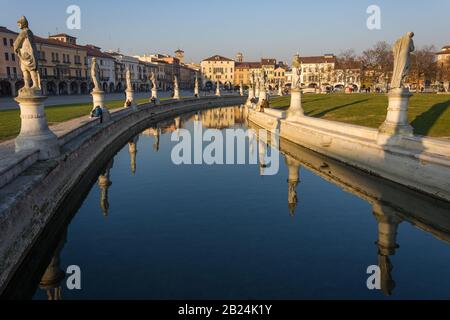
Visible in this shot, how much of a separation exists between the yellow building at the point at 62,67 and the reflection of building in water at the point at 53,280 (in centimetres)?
7111

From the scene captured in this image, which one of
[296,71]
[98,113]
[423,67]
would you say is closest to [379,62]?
[423,67]

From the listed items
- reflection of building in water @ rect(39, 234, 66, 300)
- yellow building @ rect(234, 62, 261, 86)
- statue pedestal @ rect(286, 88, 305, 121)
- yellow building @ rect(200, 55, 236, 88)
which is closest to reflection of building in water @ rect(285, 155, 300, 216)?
statue pedestal @ rect(286, 88, 305, 121)

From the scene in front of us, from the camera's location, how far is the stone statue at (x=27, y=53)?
1120 cm

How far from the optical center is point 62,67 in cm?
7806

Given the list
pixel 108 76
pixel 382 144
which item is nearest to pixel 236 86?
pixel 108 76

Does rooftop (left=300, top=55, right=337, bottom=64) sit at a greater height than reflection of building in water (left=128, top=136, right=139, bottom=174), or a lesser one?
greater

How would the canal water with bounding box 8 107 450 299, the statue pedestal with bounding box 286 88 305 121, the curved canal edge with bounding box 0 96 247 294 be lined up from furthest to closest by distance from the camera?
the statue pedestal with bounding box 286 88 305 121 < the canal water with bounding box 8 107 450 299 < the curved canal edge with bounding box 0 96 247 294

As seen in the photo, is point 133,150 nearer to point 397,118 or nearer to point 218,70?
point 397,118

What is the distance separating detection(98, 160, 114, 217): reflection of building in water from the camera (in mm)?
12289

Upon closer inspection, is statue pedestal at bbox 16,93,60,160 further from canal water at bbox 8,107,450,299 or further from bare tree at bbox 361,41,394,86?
bare tree at bbox 361,41,394,86

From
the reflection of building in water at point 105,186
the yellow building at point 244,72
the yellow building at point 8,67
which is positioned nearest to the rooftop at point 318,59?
the yellow building at point 244,72

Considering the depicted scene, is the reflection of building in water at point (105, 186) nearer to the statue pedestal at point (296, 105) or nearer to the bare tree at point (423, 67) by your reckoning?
the statue pedestal at point (296, 105)

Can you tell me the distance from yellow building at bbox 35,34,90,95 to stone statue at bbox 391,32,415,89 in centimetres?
7070
